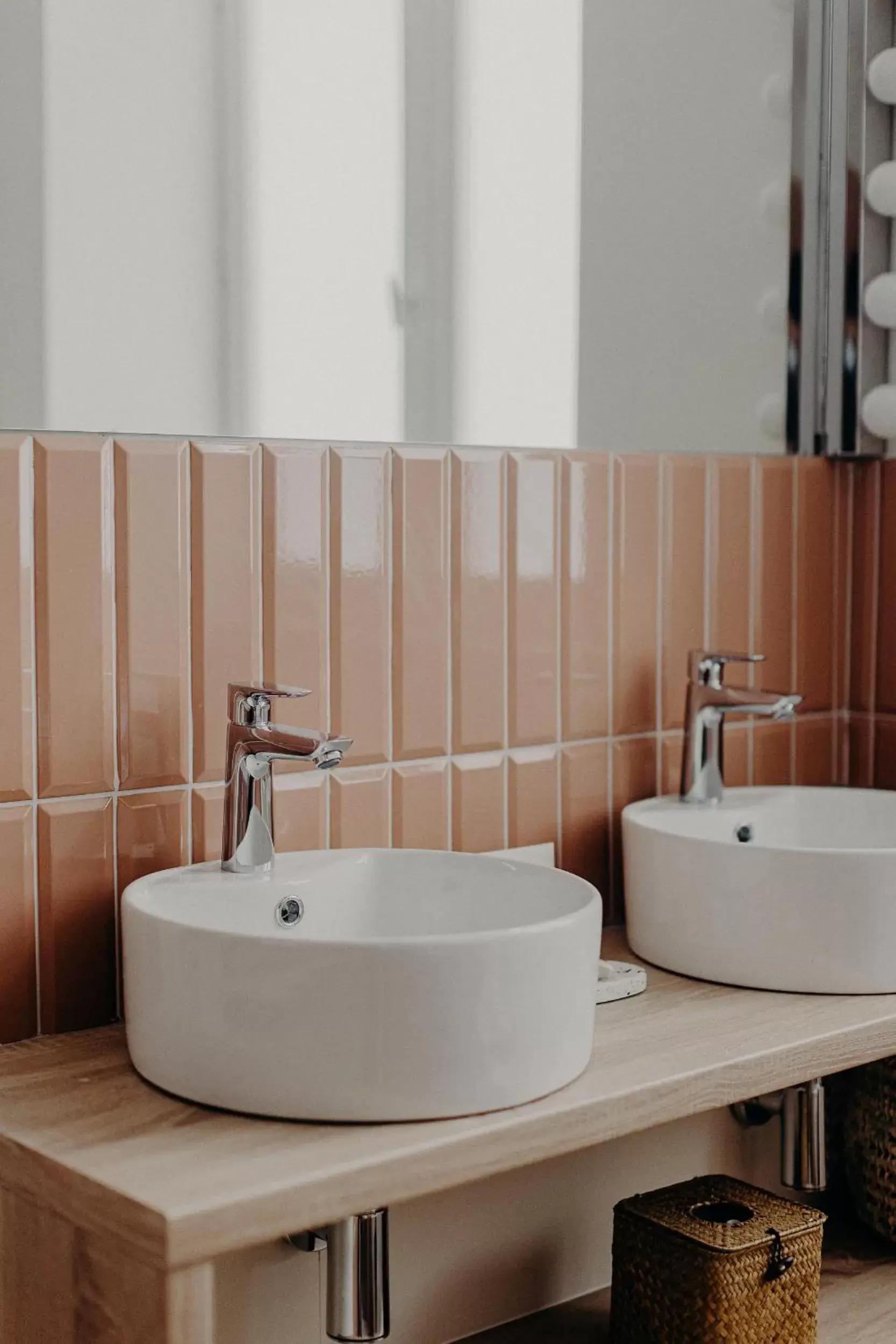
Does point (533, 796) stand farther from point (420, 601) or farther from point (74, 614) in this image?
point (74, 614)

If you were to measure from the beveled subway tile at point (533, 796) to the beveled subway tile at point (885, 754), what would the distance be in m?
0.54

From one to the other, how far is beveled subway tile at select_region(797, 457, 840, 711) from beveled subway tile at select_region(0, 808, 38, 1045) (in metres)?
1.04

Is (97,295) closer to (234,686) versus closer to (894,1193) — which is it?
(234,686)

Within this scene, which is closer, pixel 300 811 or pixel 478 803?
pixel 300 811

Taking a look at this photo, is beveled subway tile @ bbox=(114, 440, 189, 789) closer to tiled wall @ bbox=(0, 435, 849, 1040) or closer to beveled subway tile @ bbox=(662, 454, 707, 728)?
tiled wall @ bbox=(0, 435, 849, 1040)

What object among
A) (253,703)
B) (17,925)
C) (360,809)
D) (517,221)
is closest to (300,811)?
(360,809)

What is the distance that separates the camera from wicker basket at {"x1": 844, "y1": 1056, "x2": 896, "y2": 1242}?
1.75 meters

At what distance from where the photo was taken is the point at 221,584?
4.71 feet

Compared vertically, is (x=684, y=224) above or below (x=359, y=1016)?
above

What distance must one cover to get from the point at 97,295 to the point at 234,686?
0.36 meters

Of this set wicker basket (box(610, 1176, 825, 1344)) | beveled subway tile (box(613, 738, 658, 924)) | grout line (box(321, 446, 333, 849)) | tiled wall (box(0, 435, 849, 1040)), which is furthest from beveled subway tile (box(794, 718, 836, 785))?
grout line (box(321, 446, 333, 849))

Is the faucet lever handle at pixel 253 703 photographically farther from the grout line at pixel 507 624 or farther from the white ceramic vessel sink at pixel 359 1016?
the grout line at pixel 507 624

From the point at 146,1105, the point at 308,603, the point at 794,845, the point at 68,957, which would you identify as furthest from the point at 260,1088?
the point at 794,845

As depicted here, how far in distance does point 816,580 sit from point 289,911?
93cm
